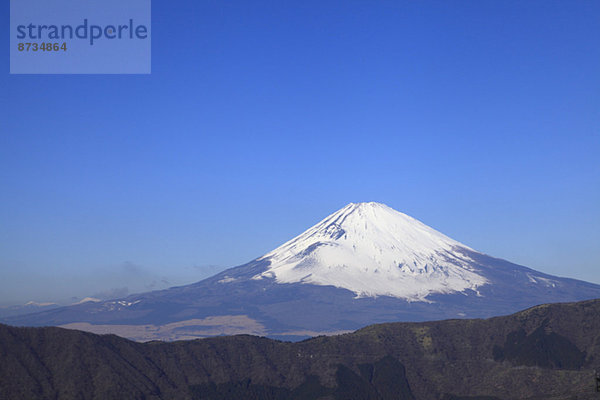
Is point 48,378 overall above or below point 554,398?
above

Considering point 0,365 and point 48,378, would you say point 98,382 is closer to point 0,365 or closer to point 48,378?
point 48,378

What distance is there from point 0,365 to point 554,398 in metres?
156

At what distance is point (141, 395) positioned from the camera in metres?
199

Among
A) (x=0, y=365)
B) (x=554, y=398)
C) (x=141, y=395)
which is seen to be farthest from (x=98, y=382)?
(x=554, y=398)

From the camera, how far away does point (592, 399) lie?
181 metres

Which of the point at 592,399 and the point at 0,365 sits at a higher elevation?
the point at 0,365

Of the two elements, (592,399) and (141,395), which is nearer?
(592,399)

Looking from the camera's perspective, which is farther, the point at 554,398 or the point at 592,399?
the point at 554,398

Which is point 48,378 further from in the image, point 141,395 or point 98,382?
point 141,395

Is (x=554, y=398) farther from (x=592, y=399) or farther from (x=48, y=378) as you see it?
(x=48, y=378)

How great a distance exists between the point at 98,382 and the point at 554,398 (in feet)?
427

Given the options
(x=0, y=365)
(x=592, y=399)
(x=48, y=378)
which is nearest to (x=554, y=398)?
(x=592, y=399)

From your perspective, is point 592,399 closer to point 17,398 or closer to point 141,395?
point 141,395

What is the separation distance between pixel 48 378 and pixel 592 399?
147745 mm
